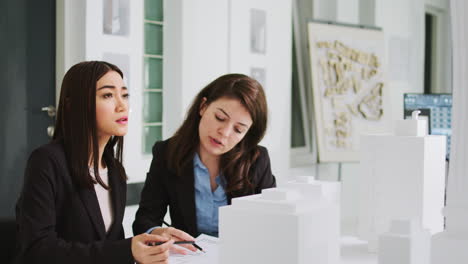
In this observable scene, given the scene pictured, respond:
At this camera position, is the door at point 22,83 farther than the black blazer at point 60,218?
Yes

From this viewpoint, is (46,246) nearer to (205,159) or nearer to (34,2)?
(205,159)

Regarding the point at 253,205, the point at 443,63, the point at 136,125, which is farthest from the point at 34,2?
the point at 443,63

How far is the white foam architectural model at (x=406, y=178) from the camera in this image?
1.33 metres

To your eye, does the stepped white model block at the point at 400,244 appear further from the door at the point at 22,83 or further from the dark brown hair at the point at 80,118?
the door at the point at 22,83

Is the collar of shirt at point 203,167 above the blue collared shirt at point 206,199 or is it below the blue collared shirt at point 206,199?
above

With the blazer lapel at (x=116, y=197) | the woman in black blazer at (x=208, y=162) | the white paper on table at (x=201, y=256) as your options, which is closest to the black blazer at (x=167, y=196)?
the woman in black blazer at (x=208, y=162)

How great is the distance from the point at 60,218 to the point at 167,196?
0.48 m

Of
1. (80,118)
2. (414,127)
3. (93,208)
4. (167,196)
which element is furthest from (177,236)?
(414,127)

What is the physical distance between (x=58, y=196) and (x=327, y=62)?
10.3 ft

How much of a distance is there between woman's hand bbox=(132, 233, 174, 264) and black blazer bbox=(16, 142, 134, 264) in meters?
0.02

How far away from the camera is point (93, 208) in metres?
1.52

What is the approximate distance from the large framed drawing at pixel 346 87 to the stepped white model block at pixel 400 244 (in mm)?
3590

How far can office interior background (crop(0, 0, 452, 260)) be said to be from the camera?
283 cm

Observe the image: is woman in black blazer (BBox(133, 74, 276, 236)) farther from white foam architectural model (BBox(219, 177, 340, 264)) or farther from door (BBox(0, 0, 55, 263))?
door (BBox(0, 0, 55, 263))
